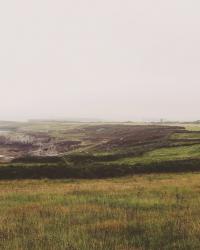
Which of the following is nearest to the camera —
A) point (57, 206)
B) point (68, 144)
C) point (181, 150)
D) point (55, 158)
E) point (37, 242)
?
point (37, 242)

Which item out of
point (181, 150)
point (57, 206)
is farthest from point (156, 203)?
point (181, 150)

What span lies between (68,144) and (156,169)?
52.4 m

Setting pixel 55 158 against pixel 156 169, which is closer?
pixel 156 169

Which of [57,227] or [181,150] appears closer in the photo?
[57,227]

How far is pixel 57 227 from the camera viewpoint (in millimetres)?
12719

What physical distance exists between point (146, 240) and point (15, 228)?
4.33 m

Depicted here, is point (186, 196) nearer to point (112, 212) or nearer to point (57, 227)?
point (112, 212)

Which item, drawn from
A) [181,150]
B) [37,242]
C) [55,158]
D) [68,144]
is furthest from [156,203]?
[68,144]

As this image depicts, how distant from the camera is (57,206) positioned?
16.9 m

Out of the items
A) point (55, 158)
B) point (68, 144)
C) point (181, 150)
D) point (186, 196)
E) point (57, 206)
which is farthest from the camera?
point (68, 144)

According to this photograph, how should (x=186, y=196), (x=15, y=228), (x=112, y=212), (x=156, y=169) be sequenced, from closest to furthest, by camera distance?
(x=15, y=228) < (x=112, y=212) < (x=186, y=196) < (x=156, y=169)


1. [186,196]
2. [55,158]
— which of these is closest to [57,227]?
[186,196]

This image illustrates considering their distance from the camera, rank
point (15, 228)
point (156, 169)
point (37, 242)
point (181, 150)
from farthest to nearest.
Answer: point (181, 150) < point (156, 169) < point (15, 228) < point (37, 242)

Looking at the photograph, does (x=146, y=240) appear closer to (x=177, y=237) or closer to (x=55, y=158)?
(x=177, y=237)
